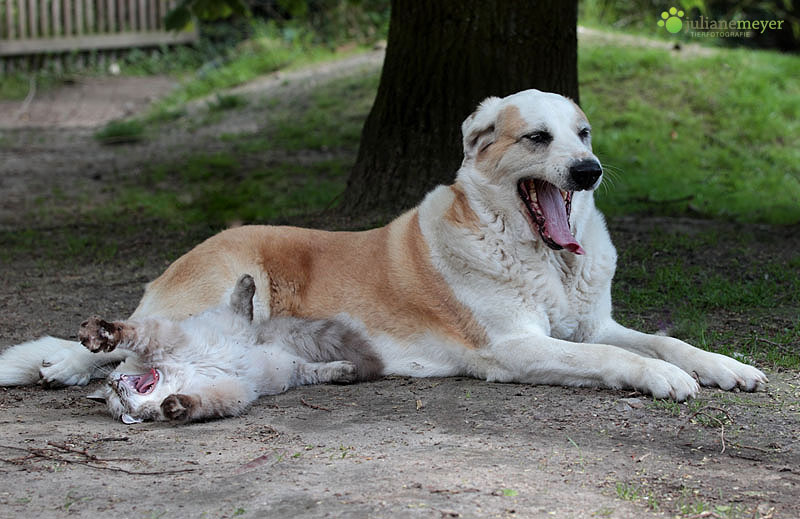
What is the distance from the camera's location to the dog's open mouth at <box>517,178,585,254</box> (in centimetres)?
434

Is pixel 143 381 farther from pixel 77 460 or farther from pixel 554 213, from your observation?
pixel 554 213

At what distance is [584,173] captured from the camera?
4129 millimetres

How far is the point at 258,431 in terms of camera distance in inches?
146

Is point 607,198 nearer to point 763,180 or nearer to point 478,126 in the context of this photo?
point 763,180

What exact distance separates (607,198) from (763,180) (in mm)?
1857

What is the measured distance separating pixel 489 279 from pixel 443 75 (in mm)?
2767

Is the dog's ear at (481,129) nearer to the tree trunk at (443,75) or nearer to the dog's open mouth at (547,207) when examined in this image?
the dog's open mouth at (547,207)

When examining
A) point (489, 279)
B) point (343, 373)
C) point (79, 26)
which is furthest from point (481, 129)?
point (79, 26)

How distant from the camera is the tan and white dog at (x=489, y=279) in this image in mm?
4168

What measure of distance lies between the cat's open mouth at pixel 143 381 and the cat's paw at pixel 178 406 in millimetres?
213

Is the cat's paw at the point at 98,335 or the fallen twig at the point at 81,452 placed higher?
the cat's paw at the point at 98,335

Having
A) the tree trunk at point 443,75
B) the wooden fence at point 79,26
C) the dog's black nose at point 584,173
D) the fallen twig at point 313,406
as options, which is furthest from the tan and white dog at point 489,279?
the wooden fence at point 79,26

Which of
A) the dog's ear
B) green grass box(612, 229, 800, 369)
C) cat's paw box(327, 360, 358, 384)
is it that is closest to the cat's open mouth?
cat's paw box(327, 360, 358, 384)

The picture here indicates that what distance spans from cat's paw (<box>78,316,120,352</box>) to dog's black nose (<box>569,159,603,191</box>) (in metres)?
2.16
